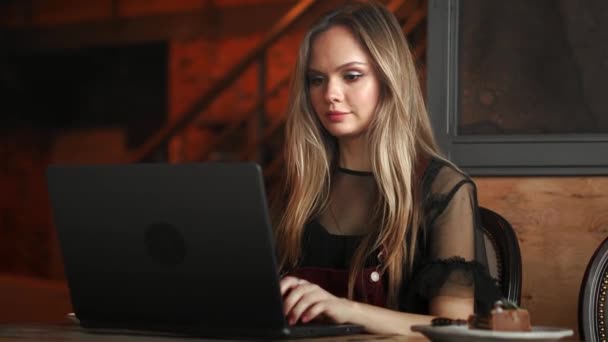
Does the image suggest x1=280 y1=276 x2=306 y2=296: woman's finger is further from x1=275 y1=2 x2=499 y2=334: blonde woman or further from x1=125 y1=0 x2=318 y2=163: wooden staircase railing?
x1=125 y1=0 x2=318 y2=163: wooden staircase railing

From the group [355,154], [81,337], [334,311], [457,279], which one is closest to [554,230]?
[355,154]

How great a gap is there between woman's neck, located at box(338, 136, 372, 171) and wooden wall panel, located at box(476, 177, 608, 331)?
623mm

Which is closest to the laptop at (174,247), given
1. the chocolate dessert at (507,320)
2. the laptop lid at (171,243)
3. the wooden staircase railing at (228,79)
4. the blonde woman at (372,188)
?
the laptop lid at (171,243)

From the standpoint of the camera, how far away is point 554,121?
2.99m

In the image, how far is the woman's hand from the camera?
1.89 m

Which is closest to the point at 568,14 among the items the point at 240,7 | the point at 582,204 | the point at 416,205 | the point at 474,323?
the point at 582,204

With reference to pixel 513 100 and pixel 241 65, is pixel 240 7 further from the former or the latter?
pixel 513 100

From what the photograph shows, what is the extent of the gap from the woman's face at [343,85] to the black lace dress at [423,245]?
168 mm

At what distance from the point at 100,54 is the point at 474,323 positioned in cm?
767

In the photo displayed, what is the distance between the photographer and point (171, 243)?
1.70 metres

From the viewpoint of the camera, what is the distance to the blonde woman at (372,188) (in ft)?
7.39

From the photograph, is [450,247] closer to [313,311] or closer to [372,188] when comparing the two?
[372,188]

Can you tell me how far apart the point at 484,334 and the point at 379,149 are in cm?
87

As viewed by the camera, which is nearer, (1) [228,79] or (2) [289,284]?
(2) [289,284]
